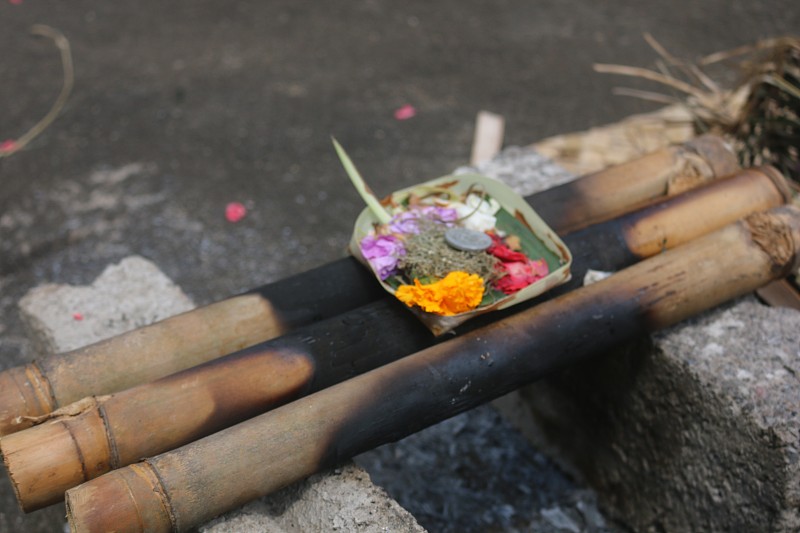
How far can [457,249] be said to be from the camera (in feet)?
8.37

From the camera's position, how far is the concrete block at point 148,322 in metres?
2.12

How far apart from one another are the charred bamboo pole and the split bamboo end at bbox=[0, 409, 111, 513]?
12 cm

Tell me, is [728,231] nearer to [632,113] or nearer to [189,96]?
[632,113]

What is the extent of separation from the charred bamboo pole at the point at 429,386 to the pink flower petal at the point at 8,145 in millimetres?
3611

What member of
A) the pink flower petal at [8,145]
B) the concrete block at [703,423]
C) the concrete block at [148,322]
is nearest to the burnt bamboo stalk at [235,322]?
the concrete block at [148,322]

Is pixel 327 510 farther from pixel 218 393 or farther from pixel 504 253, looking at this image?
pixel 504 253

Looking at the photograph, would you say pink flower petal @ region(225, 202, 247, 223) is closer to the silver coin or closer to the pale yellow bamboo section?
the pale yellow bamboo section

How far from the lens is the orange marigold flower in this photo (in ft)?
7.63

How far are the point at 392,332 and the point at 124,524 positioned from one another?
2.88 ft

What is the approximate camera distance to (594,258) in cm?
271

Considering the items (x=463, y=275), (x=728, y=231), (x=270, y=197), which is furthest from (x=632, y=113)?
(x=463, y=275)

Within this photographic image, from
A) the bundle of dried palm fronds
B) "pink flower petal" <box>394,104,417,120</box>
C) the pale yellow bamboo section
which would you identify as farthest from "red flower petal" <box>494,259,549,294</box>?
"pink flower petal" <box>394,104,417,120</box>

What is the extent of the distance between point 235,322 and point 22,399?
1.97 feet

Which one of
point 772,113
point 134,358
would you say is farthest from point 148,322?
point 772,113
